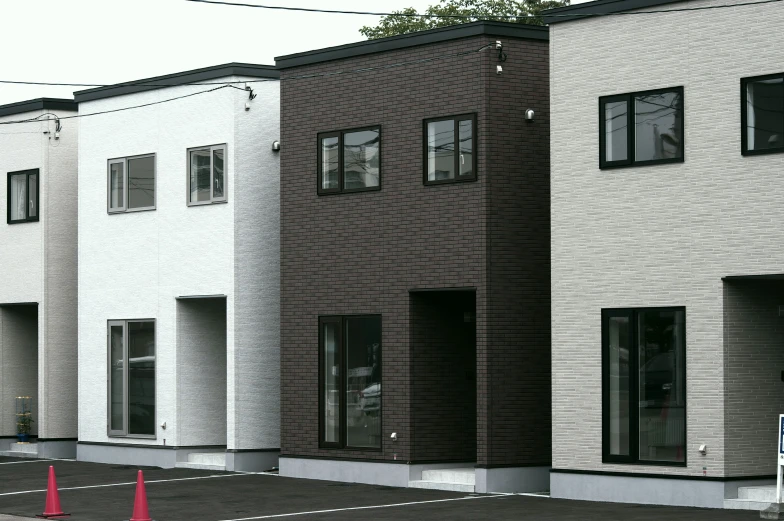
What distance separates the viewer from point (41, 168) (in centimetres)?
3112

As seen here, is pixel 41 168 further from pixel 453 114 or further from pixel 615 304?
pixel 615 304

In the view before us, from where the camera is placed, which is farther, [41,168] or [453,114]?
[41,168]

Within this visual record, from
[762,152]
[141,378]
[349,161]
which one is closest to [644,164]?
[762,152]

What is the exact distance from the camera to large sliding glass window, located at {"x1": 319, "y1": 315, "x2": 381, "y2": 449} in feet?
79.3

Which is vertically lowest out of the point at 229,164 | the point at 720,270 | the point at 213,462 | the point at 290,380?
the point at 213,462

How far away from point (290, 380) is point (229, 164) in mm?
→ 4324

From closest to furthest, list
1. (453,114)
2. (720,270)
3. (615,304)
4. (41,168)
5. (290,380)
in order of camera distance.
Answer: (720,270) < (615,304) < (453,114) < (290,380) < (41,168)

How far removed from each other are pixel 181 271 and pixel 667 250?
11.0 metres

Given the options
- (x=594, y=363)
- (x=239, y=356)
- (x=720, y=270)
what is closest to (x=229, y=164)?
(x=239, y=356)

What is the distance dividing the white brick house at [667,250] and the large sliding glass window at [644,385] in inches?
0.8

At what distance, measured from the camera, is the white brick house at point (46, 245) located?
101 ft

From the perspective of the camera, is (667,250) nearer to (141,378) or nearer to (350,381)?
(350,381)

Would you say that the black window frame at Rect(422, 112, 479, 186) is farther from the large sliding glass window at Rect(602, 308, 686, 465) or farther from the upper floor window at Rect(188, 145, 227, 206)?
the upper floor window at Rect(188, 145, 227, 206)

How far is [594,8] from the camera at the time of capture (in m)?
21.1
